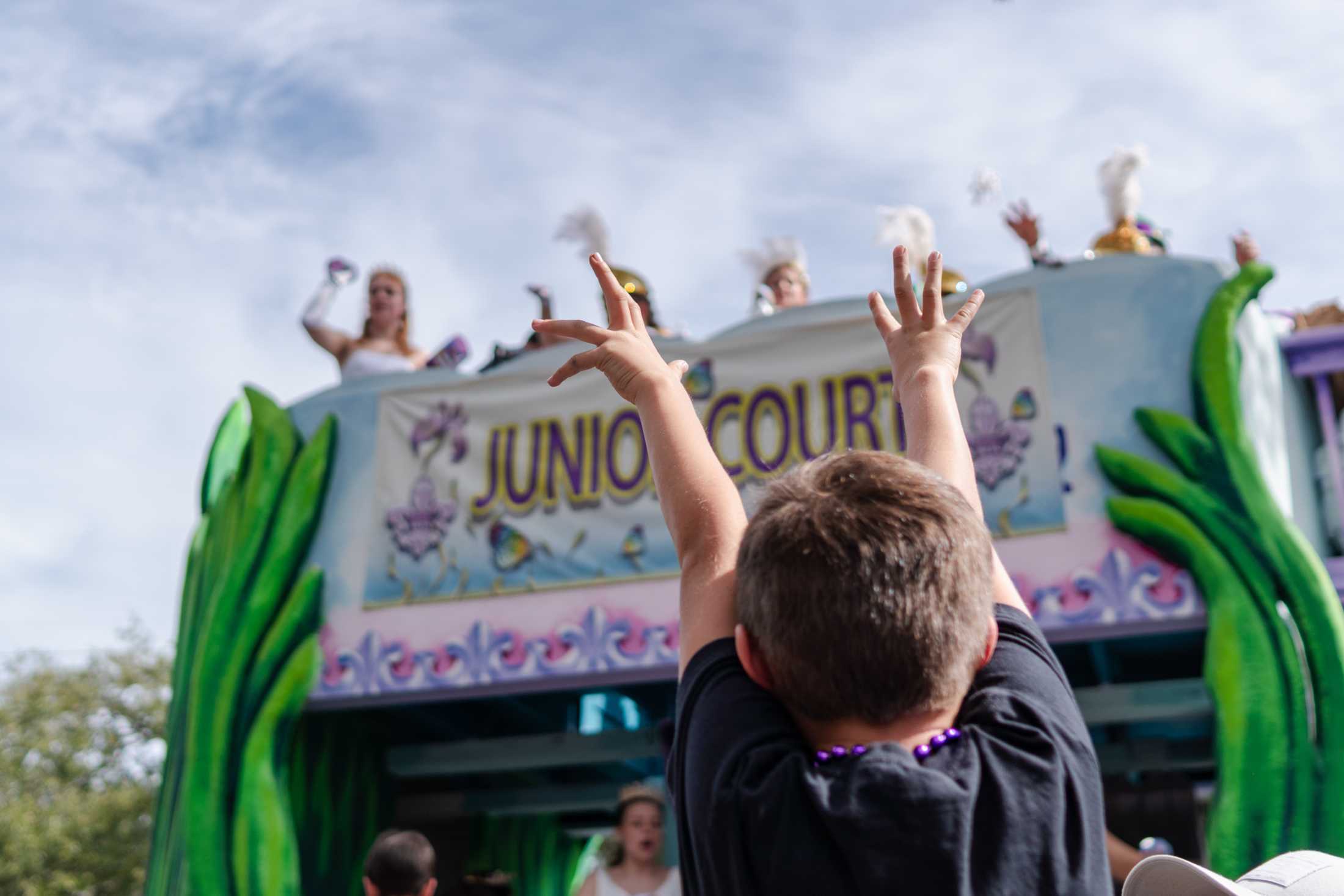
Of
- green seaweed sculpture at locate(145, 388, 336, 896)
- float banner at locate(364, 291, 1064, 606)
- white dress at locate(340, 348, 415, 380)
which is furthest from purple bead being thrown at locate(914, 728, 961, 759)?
white dress at locate(340, 348, 415, 380)

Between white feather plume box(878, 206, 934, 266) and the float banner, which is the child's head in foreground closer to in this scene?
the float banner

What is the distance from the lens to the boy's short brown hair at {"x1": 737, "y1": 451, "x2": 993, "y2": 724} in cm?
69

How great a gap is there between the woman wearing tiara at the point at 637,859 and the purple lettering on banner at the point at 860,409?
1598mm

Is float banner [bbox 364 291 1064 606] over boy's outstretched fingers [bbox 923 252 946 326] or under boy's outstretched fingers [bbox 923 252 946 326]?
over

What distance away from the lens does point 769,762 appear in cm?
71

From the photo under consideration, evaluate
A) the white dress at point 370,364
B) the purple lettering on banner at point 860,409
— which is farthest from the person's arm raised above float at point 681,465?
the white dress at point 370,364

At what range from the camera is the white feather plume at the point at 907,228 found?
16.8 feet

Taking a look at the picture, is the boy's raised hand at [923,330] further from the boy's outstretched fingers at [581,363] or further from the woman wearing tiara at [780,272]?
the woman wearing tiara at [780,272]

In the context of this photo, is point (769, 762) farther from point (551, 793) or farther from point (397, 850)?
point (551, 793)

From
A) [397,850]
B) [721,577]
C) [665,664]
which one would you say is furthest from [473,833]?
[721,577]

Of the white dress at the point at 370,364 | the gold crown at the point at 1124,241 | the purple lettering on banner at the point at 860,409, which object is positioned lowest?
the purple lettering on banner at the point at 860,409

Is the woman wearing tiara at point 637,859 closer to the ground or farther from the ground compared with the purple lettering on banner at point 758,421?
closer to the ground

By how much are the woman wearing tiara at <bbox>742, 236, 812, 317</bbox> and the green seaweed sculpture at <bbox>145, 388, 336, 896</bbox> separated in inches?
79.5

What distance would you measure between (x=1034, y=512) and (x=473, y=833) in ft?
11.6
